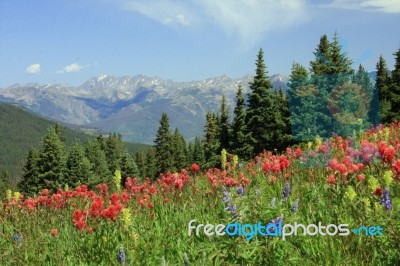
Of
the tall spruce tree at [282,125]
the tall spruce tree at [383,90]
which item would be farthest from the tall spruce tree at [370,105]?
the tall spruce tree at [282,125]

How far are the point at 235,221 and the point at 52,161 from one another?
56832 millimetres

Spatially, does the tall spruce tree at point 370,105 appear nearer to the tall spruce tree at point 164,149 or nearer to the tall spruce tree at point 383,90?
the tall spruce tree at point 383,90

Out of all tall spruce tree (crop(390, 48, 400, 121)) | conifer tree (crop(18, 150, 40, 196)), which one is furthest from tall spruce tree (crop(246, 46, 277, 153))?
conifer tree (crop(18, 150, 40, 196))

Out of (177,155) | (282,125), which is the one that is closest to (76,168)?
(177,155)

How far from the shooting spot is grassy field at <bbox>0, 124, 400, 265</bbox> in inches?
137

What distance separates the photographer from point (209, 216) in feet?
16.7

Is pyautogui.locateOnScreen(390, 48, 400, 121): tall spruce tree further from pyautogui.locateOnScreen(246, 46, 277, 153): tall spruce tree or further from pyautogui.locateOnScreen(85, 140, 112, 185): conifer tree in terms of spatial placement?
pyautogui.locateOnScreen(85, 140, 112, 185): conifer tree

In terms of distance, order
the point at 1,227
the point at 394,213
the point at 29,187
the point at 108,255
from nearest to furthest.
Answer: the point at 394,213 → the point at 108,255 → the point at 1,227 → the point at 29,187

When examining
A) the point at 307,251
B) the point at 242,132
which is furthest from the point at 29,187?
the point at 307,251

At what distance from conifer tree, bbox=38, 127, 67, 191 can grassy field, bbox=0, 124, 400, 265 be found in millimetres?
51530

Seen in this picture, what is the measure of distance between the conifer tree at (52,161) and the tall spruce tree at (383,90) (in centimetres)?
4035

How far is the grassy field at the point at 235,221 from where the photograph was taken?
11.4ft

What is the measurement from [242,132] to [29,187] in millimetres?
34377

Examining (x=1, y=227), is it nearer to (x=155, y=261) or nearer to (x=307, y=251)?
(x=155, y=261)
